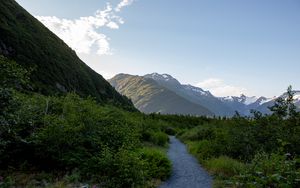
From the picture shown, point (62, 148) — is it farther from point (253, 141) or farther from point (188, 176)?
point (253, 141)

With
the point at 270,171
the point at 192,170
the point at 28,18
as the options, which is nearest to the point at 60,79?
the point at 28,18

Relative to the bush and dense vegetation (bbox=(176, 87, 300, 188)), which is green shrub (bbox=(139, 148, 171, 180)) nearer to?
dense vegetation (bbox=(176, 87, 300, 188))

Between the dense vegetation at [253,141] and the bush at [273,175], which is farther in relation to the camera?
the dense vegetation at [253,141]

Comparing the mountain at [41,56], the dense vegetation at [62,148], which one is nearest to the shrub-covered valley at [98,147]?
the dense vegetation at [62,148]

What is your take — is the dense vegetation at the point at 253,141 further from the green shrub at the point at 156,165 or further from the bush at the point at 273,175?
the bush at the point at 273,175

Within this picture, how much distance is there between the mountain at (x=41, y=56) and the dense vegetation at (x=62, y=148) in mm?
44818

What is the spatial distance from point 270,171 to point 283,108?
13864 millimetres

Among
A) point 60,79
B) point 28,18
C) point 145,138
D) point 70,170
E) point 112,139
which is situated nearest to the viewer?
point 70,170

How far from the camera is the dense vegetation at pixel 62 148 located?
42.4 feet

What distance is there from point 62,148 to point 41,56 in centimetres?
6599

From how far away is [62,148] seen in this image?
15.8 m

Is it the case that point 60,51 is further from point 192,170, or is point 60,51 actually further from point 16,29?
point 192,170

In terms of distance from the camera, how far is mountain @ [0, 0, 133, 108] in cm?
A: 6944

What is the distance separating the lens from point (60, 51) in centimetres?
9344
